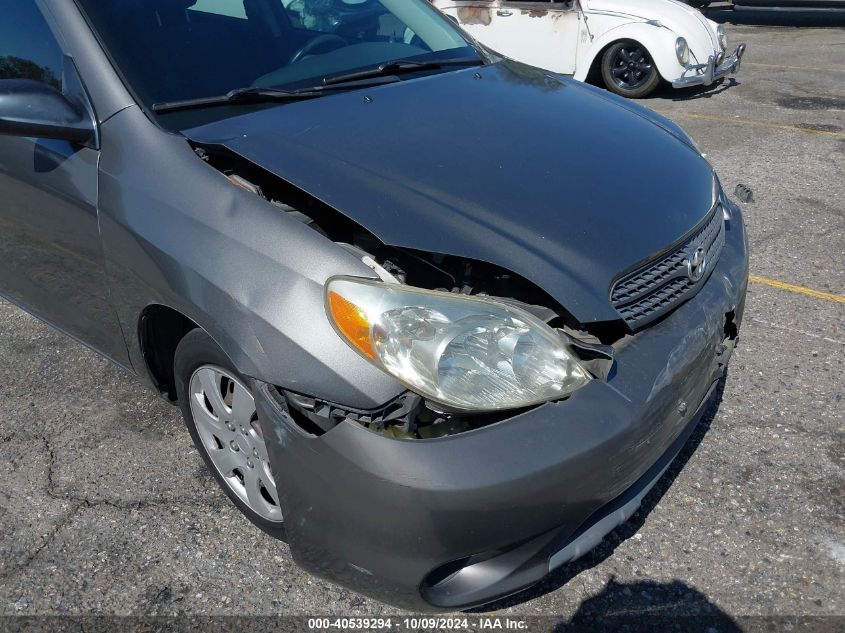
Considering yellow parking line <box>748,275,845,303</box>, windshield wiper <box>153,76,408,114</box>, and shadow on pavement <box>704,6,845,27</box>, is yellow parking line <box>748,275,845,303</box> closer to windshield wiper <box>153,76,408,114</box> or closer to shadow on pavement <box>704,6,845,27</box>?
windshield wiper <box>153,76,408,114</box>

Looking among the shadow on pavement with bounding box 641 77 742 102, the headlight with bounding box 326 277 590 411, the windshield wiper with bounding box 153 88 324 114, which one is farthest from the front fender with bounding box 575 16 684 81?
the headlight with bounding box 326 277 590 411

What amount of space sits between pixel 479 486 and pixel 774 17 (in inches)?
644

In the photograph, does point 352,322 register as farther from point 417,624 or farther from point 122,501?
point 122,501

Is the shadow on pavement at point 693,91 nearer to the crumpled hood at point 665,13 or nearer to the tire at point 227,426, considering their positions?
the crumpled hood at point 665,13

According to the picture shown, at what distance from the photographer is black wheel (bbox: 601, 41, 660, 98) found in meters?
8.46

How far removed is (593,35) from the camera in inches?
339

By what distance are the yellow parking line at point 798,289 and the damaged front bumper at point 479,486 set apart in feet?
7.10

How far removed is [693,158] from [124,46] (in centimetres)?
199

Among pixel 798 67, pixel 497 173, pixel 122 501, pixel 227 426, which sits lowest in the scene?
pixel 798 67

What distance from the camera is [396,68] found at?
3.03 metres

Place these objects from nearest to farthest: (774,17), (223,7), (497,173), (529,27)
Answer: (497,173)
(223,7)
(529,27)
(774,17)

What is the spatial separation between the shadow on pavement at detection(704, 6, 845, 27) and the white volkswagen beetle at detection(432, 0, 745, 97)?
7097mm

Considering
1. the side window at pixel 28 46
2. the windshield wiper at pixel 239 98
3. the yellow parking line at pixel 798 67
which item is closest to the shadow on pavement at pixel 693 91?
the yellow parking line at pixel 798 67

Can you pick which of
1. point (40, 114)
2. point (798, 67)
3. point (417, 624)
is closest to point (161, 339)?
point (40, 114)
